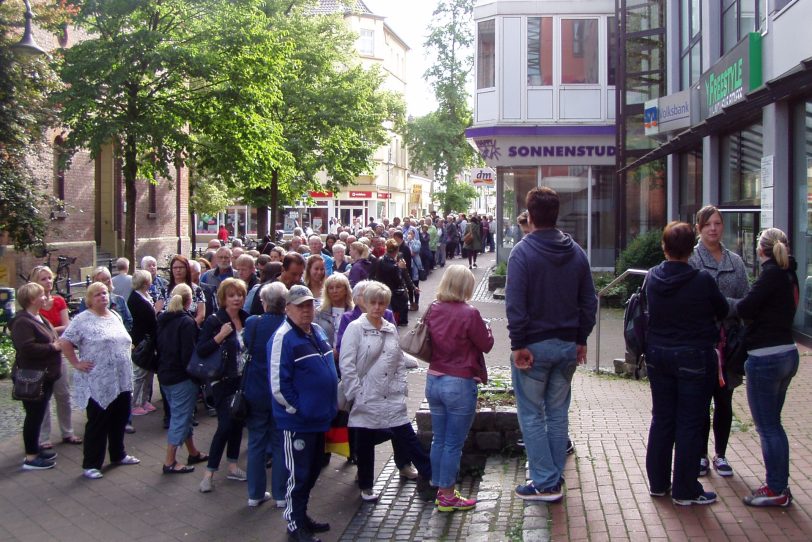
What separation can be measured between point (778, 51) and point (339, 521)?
9.35 m

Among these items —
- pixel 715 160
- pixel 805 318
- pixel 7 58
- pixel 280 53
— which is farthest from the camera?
pixel 280 53

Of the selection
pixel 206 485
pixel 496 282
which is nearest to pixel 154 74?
pixel 496 282

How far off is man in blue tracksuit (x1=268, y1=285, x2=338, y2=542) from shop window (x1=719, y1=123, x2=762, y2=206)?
10538mm

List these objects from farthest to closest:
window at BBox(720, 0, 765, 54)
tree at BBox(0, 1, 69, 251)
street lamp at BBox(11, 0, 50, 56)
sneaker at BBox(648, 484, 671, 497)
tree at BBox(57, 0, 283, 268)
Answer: tree at BBox(57, 0, 283, 268) < window at BBox(720, 0, 765, 54) < tree at BBox(0, 1, 69, 251) < street lamp at BBox(11, 0, 50, 56) < sneaker at BBox(648, 484, 671, 497)

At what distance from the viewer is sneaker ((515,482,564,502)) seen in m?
5.73

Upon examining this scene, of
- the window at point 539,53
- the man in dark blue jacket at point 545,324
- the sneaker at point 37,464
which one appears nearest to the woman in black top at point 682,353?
the man in dark blue jacket at point 545,324

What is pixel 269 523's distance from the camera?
661 centimetres

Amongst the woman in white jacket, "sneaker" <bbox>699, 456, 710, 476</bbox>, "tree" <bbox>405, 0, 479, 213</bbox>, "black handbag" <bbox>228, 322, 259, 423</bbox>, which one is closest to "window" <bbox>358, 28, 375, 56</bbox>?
"tree" <bbox>405, 0, 479, 213</bbox>

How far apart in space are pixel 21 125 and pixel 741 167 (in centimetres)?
1183

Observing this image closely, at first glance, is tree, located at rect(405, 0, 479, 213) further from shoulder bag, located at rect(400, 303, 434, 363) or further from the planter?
shoulder bag, located at rect(400, 303, 434, 363)

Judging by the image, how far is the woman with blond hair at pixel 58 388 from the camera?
8.50 m

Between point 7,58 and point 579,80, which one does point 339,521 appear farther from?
point 579,80

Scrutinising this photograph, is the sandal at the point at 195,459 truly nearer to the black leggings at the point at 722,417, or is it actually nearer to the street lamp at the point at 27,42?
the black leggings at the point at 722,417

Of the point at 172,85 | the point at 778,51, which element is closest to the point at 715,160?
the point at 778,51
